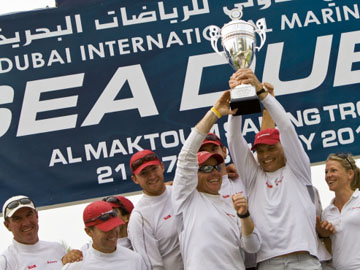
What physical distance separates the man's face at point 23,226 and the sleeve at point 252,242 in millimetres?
1578

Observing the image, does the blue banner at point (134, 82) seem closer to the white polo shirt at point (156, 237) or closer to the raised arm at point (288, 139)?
the white polo shirt at point (156, 237)

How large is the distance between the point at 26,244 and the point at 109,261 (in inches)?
32.9

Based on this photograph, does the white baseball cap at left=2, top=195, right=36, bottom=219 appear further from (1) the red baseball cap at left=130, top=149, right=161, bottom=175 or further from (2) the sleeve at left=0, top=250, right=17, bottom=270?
(1) the red baseball cap at left=130, top=149, right=161, bottom=175

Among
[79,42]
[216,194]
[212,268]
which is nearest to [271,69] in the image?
[79,42]

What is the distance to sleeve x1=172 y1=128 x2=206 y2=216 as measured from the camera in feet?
13.0

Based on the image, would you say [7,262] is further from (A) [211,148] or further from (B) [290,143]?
(B) [290,143]

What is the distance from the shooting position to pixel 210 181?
4109 millimetres

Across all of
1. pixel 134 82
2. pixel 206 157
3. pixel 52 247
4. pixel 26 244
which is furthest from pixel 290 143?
pixel 134 82

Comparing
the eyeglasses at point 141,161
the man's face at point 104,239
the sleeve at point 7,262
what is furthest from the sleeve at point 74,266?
the eyeglasses at point 141,161

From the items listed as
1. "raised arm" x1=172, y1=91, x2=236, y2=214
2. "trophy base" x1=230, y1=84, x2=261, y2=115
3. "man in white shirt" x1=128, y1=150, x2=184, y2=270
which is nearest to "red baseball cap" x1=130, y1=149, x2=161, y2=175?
"man in white shirt" x1=128, y1=150, x2=184, y2=270

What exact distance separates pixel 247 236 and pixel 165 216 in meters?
0.68

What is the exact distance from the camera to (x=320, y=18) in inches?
247

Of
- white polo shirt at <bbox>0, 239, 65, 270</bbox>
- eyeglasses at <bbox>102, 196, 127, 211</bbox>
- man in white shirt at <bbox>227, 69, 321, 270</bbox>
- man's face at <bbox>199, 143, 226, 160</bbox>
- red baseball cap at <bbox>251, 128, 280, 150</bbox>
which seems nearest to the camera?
man in white shirt at <bbox>227, 69, 321, 270</bbox>

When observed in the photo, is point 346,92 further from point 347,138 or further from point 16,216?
point 16,216
